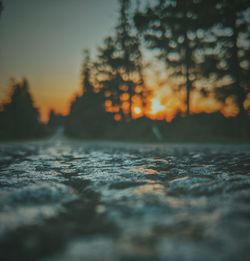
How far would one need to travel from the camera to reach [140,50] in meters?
29.0

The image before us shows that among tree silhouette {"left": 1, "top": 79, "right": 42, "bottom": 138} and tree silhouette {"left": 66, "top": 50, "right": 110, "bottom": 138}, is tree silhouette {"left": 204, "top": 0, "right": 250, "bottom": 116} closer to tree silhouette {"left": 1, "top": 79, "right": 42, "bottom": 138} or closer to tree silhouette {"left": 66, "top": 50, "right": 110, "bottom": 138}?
tree silhouette {"left": 66, "top": 50, "right": 110, "bottom": 138}

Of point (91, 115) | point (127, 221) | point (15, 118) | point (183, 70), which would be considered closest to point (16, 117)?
point (15, 118)

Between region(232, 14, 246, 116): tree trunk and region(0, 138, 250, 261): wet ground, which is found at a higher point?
region(232, 14, 246, 116): tree trunk

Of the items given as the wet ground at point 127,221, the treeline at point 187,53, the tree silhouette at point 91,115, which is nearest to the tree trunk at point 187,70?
the treeline at point 187,53

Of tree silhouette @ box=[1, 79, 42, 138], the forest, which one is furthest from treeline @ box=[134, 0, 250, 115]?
tree silhouette @ box=[1, 79, 42, 138]

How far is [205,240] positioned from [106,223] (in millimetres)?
1295

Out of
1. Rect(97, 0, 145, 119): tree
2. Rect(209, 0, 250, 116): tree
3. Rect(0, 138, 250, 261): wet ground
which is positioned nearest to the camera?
Rect(0, 138, 250, 261): wet ground

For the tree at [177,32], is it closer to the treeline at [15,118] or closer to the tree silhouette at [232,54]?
the tree silhouette at [232,54]

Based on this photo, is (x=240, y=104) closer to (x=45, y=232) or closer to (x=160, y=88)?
(x=160, y=88)

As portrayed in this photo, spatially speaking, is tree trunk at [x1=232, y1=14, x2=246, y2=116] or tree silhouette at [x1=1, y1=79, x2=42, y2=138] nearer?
tree trunk at [x1=232, y1=14, x2=246, y2=116]

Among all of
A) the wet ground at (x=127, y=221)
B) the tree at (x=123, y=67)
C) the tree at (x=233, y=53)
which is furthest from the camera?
the tree at (x=123, y=67)

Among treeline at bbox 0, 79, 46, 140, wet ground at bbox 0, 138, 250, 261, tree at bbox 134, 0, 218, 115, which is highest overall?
tree at bbox 134, 0, 218, 115

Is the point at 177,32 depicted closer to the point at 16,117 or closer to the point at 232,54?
the point at 232,54

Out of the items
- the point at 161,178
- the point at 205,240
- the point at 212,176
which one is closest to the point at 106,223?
the point at 205,240
